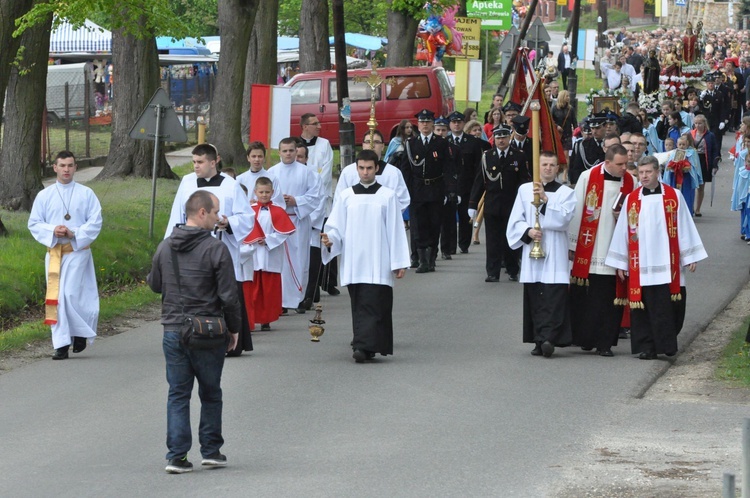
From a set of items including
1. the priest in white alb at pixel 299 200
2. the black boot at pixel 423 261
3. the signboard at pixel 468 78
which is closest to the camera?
the priest in white alb at pixel 299 200

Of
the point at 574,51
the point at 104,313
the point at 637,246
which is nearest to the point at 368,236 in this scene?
the point at 637,246

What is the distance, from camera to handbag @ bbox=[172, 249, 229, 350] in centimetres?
831

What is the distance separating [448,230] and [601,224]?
6539 mm

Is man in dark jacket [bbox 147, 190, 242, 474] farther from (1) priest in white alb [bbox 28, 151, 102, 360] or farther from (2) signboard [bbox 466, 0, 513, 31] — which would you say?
(2) signboard [bbox 466, 0, 513, 31]

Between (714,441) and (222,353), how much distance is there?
10.9ft

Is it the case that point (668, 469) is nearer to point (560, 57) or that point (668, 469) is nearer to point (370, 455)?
point (370, 455)

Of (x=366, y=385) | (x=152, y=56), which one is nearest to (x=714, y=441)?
(x=366, y=385)

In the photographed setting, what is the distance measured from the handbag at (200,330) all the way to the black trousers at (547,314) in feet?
15.7

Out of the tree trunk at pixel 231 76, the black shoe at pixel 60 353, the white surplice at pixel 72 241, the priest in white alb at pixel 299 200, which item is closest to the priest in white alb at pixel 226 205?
the white surplice at pixel 72 241

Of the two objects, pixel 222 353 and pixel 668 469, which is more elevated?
pixel 222 353

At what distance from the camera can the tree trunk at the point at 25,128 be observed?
63.7 ft

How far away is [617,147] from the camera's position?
13.1 meters

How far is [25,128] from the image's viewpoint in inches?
773

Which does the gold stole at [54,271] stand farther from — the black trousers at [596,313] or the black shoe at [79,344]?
the black trousers at [596,313]
